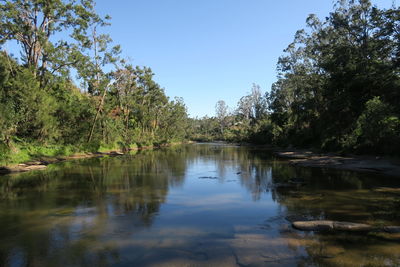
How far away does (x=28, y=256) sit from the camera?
7.40 m

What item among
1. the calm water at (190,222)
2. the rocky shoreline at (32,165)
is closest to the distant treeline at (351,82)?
the calm water at (190,222)

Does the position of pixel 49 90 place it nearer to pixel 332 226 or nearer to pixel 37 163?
pixel 37 163

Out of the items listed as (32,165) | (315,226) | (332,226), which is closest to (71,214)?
(315,226)

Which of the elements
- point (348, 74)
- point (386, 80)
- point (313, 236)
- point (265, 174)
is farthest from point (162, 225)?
point (348, 74)

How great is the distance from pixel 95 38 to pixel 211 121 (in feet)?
333

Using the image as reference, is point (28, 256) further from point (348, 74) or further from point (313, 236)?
point (348, 74)

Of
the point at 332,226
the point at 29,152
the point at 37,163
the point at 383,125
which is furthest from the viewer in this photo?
the point at 29,152

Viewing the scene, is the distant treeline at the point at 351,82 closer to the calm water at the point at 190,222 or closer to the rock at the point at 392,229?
the calm water at the point at 190,222

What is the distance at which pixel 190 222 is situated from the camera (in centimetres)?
1044

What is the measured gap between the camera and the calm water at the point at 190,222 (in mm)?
7229

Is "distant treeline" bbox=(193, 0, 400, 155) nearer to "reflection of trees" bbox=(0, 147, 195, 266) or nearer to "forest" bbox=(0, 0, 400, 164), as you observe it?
"forest" bbox=(0, 0, 400, 164)

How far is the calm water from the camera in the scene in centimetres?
723

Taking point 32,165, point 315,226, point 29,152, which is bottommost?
point 315,226

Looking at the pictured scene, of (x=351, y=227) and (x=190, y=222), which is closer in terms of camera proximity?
(x=351, y=227)
